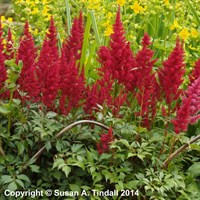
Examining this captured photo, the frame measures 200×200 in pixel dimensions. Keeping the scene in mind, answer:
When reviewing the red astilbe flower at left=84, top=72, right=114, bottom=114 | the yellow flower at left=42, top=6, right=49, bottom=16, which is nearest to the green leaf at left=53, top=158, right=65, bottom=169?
the red astilbe flower at left=84, top=72, right=114, bottom=114

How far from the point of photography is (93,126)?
8.96 ft

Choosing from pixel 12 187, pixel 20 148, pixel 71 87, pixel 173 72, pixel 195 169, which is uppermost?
pixel 173 72

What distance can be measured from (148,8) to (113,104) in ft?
4.12

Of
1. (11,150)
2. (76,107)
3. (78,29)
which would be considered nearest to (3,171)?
(11,150)

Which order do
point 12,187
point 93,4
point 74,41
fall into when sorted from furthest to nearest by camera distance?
point 93,4
point 74,41
point 12,187

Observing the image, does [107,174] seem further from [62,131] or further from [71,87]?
[71,87]

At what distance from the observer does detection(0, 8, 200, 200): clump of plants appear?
2492 mm

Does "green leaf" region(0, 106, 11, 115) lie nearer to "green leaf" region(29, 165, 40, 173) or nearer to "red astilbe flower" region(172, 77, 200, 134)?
"green leaf" region(29, 165, 40, 173)

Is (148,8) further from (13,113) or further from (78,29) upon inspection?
(13,113)

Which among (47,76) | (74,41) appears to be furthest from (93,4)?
(47,76)

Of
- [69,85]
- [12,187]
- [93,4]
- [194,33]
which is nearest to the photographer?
[12,187]

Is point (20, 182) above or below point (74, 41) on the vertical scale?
below

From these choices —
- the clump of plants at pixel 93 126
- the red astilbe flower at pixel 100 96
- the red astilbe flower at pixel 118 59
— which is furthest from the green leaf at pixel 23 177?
the red astilbe flower at pixel 118 59

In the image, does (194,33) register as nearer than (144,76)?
No
